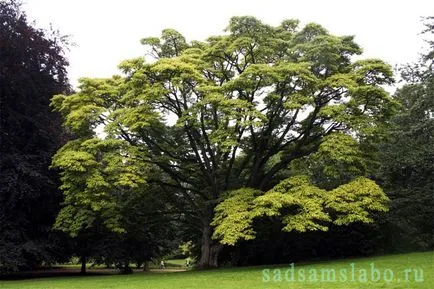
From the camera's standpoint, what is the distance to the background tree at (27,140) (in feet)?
65.1

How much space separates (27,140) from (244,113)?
11271 millimetres

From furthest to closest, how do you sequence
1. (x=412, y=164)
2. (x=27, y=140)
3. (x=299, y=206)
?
(x=27, y=140)
(x=412, y=164)
(x=299, y=206)

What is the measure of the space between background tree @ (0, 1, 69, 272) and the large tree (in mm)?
1510

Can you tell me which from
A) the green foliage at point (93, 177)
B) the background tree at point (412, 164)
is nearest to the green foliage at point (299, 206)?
the background tree at point (412, 164)

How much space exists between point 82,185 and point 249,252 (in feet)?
34.9

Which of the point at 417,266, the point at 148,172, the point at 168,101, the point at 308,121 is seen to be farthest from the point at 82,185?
the point at 417,266

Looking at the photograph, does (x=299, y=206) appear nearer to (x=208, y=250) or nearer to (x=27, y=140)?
(x=208, y=250)

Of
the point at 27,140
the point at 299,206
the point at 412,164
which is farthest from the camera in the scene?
the point at 27,140

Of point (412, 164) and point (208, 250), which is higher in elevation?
point (412, 164)

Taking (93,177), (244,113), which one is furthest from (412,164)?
(93,177)

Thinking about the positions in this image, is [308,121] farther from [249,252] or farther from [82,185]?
[82,185]

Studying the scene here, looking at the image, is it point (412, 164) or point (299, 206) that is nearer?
point (299, 206)

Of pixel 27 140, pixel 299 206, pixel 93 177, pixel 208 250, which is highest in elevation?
pixel 27 140

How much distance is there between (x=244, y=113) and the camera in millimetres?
18219
